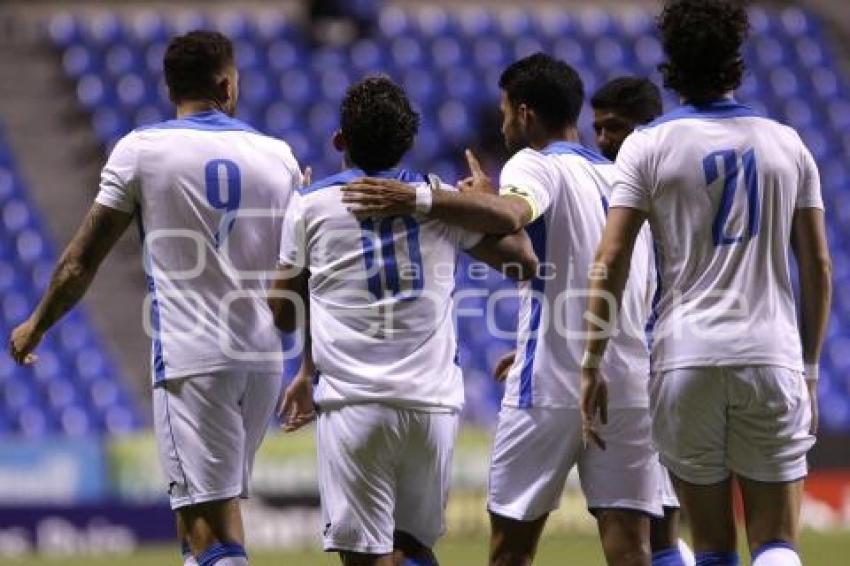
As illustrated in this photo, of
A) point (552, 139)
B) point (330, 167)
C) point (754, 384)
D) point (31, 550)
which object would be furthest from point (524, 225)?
point (330, 167)

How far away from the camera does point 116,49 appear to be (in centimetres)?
1778

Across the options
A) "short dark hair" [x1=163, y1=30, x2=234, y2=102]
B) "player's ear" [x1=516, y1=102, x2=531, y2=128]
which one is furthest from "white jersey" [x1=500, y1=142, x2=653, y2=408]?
"short dark hair" [x1=163, y1=30, x2=234, y2=102]

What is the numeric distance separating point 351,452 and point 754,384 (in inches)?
46.7

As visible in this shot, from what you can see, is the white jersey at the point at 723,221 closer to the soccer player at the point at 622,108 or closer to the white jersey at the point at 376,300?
the white jersey at the point at 376,300

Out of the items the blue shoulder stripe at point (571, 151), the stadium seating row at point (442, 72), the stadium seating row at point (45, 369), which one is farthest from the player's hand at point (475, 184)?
the stadium seating row at point (442, 72)

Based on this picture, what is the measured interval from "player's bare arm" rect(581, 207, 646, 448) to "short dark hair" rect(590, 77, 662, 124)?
4.75 ft

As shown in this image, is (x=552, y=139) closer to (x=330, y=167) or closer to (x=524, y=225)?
(x=524, y=225)

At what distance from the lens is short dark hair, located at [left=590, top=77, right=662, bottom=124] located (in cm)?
658

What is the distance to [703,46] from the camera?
514 centimetres

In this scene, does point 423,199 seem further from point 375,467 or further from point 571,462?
point 571,462

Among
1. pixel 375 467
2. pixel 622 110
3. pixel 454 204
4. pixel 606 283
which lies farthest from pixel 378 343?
pixel 622 110

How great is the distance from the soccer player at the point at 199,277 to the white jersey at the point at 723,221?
4.31 feet

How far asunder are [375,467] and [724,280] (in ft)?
3.79

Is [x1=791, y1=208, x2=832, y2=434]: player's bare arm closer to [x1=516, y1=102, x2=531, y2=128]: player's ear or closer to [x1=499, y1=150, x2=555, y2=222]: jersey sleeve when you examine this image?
[x1=499, y1=150, x2=555, y2=222]: jersey sleeve
